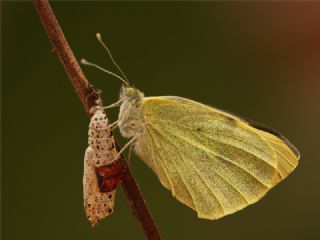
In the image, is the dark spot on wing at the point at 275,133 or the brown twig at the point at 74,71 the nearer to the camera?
the brown twig at the point at 74,71

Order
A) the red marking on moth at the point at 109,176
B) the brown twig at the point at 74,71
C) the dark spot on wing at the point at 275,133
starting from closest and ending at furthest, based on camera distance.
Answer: the brown twig at the point at 74,71, the red marking on moth at the point at 109,176, the dark spot on wing at the point at 275,133

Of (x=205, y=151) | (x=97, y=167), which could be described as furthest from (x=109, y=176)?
(x=205, y=151)

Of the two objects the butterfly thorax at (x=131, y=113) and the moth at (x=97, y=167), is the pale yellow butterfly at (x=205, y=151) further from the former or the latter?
the moth at (x=97, y=167)

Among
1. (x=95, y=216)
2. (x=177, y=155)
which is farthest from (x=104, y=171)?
(x=177, y=155)

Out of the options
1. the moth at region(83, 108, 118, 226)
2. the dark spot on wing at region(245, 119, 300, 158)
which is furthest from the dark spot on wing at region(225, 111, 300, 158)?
the moth at region(83, 108, 118, 226)

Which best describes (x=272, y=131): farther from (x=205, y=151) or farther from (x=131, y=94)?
(x=131, y=94)

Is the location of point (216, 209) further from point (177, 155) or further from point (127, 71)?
point (127, 71)

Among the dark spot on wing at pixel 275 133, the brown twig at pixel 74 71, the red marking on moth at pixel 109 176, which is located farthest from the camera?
the dark spot on wing at pixel 275 133

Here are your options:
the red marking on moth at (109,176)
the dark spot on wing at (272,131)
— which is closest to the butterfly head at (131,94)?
the dark spot on wing at (272,131)
